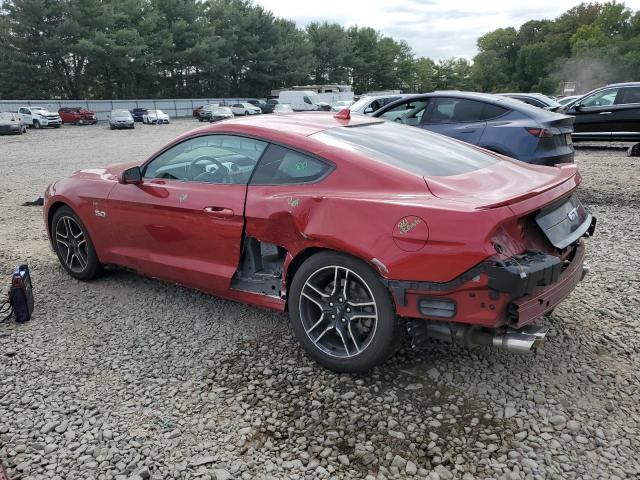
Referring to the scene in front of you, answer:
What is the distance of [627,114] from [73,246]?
11630 millimetres

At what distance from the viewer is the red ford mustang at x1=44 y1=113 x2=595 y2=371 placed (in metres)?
2.59

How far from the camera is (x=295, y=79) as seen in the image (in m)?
61.2

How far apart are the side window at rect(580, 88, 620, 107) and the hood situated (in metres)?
9.87

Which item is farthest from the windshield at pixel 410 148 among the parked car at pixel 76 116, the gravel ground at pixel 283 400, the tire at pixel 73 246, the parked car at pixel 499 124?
the parked car at pixel 76 116

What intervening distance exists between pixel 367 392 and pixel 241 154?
182cm

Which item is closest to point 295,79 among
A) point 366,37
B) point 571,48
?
point 366,37

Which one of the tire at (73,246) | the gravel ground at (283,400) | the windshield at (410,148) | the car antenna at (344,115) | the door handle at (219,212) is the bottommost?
the gravel ground at (283,400)

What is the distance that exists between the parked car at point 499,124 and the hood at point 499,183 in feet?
11.0

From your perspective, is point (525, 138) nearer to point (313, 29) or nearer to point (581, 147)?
point (581, 147)

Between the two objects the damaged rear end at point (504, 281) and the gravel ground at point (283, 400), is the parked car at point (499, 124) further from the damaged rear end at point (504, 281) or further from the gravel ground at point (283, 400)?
the damaged rear end at point (504, 281)

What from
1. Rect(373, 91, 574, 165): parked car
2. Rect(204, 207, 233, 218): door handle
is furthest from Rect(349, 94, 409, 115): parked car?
Rect(204, 207, 233, 218): door handle

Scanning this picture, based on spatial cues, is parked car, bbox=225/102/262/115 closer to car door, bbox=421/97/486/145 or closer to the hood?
car door, bbox=421/97/486/145

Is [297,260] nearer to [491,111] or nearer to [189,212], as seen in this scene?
[189,212]

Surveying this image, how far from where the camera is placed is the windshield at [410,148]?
3.18 metres
